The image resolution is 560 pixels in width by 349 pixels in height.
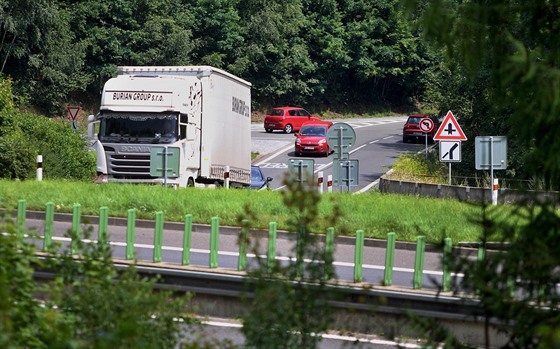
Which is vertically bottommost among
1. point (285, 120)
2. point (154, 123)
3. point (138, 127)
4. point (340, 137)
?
point (340, 137)

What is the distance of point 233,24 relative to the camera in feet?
227

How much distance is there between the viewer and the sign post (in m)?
27.2

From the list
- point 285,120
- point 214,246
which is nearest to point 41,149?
point 214,246

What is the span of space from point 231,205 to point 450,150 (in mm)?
8070

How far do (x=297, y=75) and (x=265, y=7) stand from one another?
5.93 metres

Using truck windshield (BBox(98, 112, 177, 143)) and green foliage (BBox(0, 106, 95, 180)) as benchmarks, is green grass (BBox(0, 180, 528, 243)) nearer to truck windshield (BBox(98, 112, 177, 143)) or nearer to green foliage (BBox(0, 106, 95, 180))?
truck windshield (BBox(98, 112, 177, 143))

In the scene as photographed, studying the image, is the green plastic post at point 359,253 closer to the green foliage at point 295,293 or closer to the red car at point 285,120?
the green foliage at point 295,293

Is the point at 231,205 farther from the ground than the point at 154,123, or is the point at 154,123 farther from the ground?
the point at 154,123

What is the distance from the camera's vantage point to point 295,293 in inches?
257

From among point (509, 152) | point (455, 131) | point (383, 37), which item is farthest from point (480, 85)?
point (383, 37)

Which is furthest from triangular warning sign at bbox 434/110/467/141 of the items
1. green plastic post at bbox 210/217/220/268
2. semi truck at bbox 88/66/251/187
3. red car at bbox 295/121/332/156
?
red car at bbox 295/121/332/156

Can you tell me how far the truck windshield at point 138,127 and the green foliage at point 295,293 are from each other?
19.8 m

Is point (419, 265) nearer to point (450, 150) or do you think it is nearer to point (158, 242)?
point (158, 242)

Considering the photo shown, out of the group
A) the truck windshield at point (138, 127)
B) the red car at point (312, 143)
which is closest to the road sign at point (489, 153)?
the truck windshield at point (138, 127)
